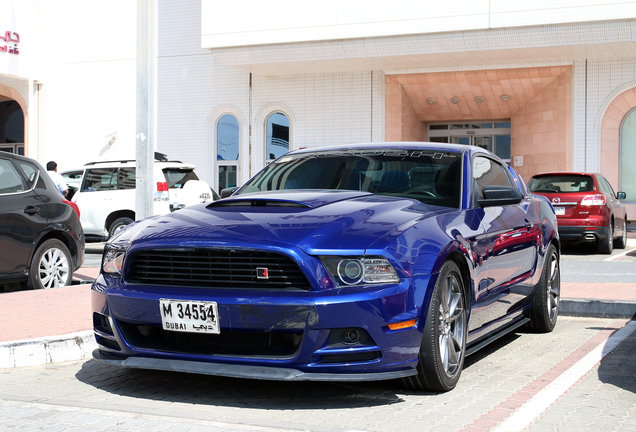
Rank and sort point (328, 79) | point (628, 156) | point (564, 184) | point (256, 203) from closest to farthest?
point (256, 203)
point (564, 184)
point (628, 156)
point (328, 79)

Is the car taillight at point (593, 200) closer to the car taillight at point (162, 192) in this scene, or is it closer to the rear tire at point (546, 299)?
the car taillight at point (162, 192)

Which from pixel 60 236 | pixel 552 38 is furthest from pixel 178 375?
pixel 552 38

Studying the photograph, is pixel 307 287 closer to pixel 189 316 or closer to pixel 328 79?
pixel 189 316

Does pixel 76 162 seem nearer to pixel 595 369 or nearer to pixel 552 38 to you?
pixel 552 38

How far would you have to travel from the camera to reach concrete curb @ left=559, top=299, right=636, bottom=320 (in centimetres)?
746

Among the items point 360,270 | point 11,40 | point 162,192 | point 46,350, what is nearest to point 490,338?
point 360,270

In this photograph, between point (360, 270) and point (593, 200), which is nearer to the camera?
point (360, 270)

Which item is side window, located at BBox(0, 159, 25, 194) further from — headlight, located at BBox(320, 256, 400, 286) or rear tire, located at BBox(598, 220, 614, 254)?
rear tire, located at BBox(598, 220, 614, 254)

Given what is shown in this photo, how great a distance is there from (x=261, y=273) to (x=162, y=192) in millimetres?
11526

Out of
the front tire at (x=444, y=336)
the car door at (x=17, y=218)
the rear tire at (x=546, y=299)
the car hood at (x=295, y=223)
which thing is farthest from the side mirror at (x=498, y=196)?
the car door at (x=17, y=218)

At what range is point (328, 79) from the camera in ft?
79.0

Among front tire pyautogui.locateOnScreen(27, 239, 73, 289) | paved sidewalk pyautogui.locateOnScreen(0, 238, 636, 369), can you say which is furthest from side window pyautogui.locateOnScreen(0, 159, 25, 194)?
paved sidewalk pyautogui.locateOnScreen(0, 238, 636, 369)

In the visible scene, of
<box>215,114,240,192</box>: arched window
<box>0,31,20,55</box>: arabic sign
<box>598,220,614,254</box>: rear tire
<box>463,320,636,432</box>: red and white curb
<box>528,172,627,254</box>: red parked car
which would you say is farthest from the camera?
<box>215,114,240,192</box>: arched window

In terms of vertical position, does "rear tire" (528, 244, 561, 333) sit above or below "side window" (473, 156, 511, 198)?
below
